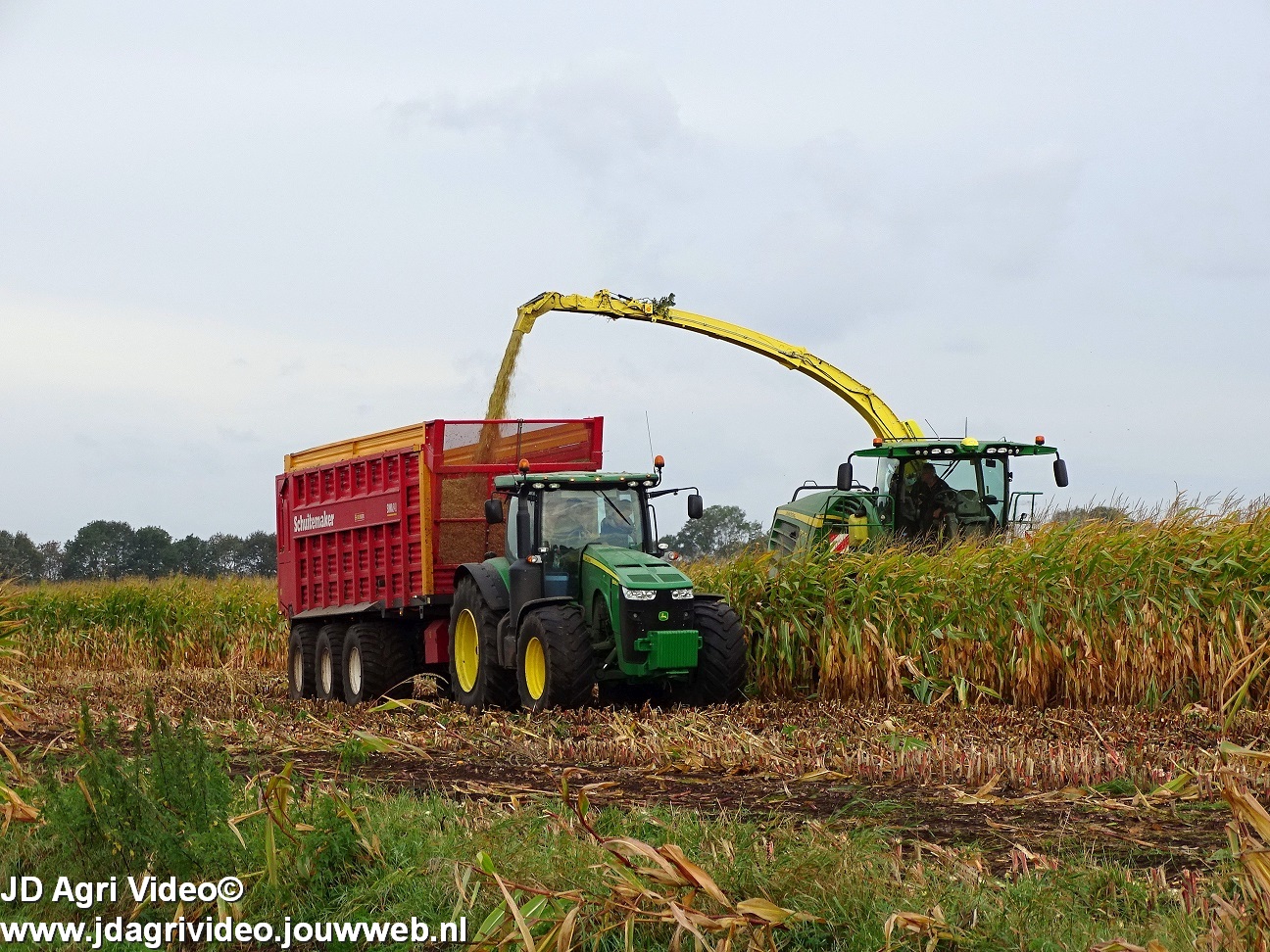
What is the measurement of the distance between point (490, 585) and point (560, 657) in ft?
5.07

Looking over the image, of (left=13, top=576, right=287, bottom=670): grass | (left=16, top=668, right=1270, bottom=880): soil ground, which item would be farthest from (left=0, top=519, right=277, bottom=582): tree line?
(left=16, top=668, right=1270, bottom=880): soil ground

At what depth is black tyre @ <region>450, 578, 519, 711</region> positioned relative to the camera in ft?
42.8

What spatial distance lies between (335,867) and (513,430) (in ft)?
30.9

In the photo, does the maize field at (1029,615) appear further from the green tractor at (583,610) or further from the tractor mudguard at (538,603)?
the tractor mudguard at (538,603)

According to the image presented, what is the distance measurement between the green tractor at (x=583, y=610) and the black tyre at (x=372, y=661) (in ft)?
4.79

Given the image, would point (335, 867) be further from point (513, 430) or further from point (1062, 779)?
point (513, 430)

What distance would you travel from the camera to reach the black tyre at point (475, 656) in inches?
514

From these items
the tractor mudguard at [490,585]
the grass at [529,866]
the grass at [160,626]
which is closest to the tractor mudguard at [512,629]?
the tractor mudguard at [490,585]

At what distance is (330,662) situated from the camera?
645 inches

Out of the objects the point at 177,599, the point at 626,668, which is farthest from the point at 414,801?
the point at 177,599

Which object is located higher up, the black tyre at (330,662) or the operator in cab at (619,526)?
the operator in cab at (619,526)

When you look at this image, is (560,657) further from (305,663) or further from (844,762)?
(305,663)

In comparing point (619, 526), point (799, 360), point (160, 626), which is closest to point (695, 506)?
point (619, 526)

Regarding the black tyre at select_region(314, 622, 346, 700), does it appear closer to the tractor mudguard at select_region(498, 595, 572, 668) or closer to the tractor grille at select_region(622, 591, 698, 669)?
the tractor mudguard at select_region(498, 595, 572, 668)
